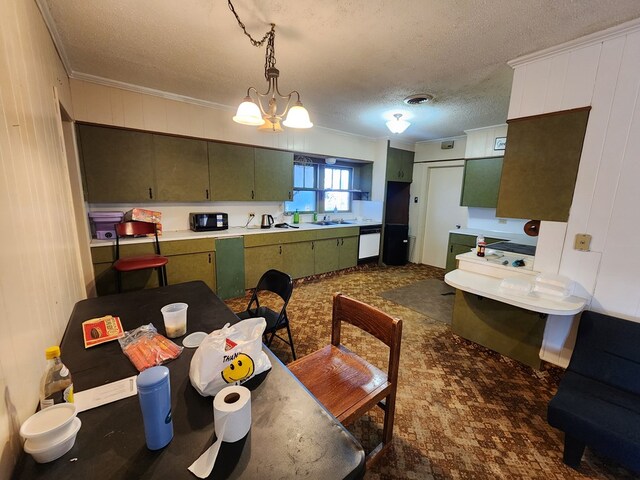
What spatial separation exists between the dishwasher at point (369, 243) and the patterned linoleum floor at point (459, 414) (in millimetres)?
2203

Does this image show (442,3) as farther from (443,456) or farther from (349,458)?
(443,456)

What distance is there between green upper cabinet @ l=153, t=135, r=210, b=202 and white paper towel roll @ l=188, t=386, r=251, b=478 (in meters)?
3.11

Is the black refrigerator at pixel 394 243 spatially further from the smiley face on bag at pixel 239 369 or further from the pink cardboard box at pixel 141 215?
the smiley face on bag at pixel 239 369

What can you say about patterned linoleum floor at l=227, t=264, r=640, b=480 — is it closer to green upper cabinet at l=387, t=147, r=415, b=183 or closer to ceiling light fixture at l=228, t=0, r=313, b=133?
ceiling light fixture at l=228, t=0, r=313, b=133

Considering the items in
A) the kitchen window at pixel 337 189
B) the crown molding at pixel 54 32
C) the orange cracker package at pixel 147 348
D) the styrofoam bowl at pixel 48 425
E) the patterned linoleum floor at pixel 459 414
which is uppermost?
the crown molding at pixel 54 32

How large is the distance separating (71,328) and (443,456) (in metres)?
2.13

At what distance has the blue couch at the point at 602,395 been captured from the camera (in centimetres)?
135

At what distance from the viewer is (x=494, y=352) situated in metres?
2.51

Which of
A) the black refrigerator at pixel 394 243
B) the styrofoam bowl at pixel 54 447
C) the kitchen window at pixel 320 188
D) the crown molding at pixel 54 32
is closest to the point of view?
the styrofoam bowl at pixel 54 447

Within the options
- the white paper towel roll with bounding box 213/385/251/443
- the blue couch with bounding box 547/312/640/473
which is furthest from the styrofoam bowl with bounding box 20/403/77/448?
the blue couch with bounding box 547/312/640/473

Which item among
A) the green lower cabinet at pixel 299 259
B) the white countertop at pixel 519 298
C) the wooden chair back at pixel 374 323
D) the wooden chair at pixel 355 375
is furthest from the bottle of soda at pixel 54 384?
the green lower cabinet at pixel 299 259

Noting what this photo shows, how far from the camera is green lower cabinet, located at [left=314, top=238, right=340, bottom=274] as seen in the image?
14.7ft

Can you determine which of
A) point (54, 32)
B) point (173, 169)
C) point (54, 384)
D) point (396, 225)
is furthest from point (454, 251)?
point (54, 32)

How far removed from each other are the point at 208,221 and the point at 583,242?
3815 millimetres
